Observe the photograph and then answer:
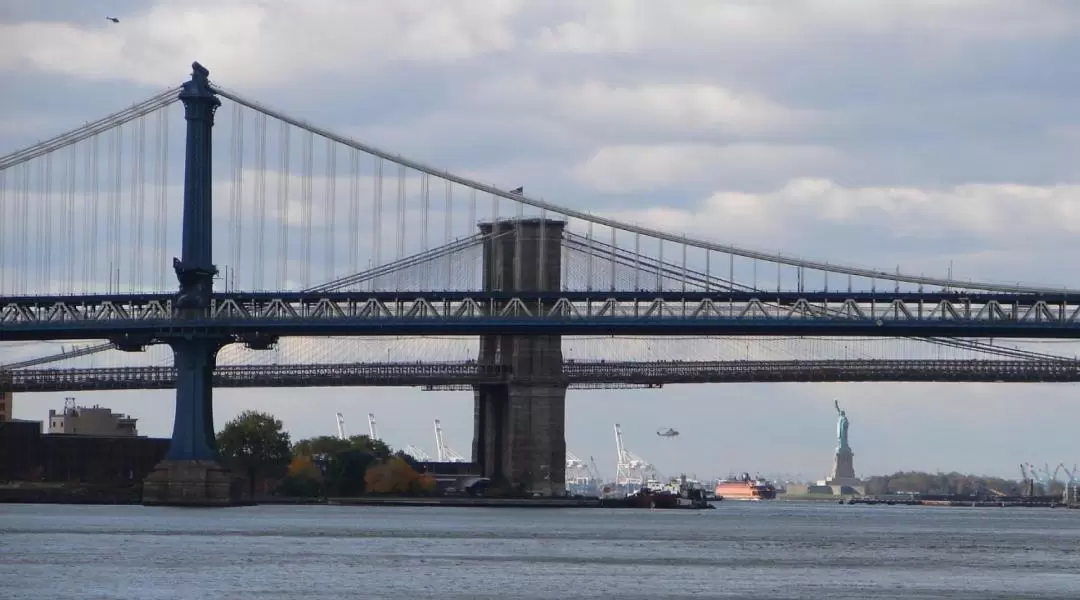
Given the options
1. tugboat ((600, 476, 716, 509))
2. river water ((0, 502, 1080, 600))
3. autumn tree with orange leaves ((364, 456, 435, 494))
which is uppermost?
autumn tree with orange leaves ((364, 456, 435, 494))

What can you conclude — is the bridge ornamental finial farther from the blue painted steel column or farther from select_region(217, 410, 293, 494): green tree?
select_region(217, 410, 293, 494): green tree

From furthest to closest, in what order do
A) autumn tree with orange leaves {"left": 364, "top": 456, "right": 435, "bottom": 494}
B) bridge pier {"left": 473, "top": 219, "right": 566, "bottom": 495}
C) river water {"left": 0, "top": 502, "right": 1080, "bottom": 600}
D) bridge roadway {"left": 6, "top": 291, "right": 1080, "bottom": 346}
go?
autumn tree with orange leaves {"left": 364, "top": 456, "right": 435, "bottom": 494}
bridge pier {"left": 473, "top": 219, "right": 566, "bottom": 495}
bridge roadway {"left": 6, "top": 291, "right": 1080, "bottom": 346}
river water {"left": 0, "top": 502, "right": 1080, "bottom": 600}

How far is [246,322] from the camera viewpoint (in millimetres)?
88875

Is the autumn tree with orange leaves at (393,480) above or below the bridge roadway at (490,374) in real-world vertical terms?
below

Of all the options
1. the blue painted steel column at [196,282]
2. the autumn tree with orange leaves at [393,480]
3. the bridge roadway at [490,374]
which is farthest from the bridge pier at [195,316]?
the bridge roadway at [490,374]

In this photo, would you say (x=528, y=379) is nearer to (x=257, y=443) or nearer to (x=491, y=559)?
(x=257, y=443)

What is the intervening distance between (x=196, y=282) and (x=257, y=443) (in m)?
37.0

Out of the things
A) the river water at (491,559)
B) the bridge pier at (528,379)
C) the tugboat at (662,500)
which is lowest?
the river water at (491,559)

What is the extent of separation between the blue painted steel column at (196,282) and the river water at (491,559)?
3.18 meters

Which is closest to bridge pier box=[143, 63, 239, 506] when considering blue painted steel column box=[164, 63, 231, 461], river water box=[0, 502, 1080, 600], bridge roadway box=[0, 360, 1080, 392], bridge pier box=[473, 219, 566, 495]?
blue painted steel column box=[164, 63, 231, 461]

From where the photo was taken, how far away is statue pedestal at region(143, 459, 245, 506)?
89250 millimetres

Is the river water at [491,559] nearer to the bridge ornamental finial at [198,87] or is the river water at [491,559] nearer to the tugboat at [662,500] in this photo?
the bridge ornamental finial at [198,87]

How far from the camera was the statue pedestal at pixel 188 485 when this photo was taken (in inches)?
3514

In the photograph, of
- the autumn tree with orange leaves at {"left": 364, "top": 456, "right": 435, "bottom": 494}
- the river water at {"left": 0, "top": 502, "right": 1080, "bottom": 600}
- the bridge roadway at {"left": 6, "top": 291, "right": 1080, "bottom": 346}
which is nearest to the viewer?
the river water at {"left": 0, "top": 502, "right": 1080, "bottom": 600}
